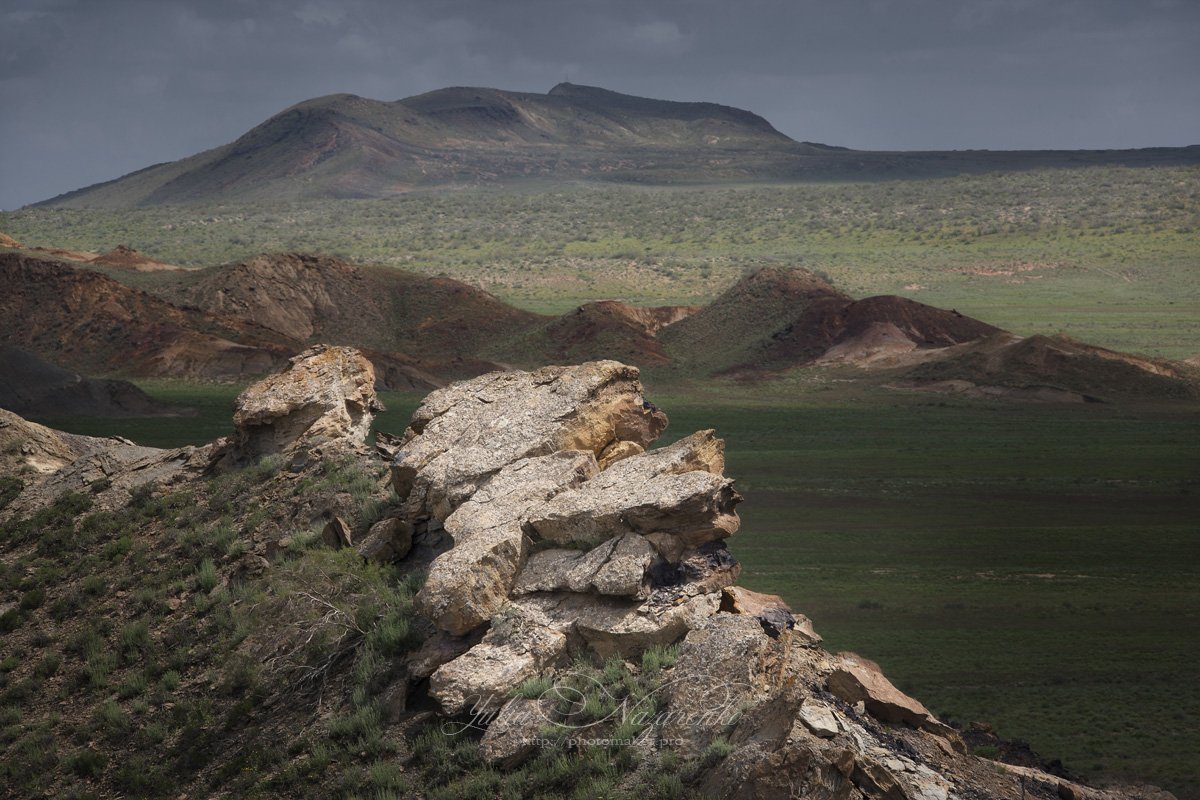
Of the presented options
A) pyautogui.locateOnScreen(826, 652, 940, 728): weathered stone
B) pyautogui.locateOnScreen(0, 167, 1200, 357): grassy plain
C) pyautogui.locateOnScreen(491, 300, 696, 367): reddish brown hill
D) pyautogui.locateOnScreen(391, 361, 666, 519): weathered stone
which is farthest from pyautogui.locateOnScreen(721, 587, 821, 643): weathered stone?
pyautogui.locateOnScreen(0, 167, 1200, 357): grassy plain

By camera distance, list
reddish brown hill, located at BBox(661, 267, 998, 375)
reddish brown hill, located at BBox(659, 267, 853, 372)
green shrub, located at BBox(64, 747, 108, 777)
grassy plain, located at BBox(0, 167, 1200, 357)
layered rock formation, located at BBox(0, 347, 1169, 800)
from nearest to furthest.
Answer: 1. layered rock formation, located at BBox(0, 347, 1169, 800)
2. green shrub, located at BBox(64, 747, 108, 777)
3. reddish brown hill, located at BBox(661, 267, 998, 375)
4. reddish brown hill, located at BBox(659, 267, 853, 372)
5. grassy plain, located at BBox(0, 167, 1200, 357)

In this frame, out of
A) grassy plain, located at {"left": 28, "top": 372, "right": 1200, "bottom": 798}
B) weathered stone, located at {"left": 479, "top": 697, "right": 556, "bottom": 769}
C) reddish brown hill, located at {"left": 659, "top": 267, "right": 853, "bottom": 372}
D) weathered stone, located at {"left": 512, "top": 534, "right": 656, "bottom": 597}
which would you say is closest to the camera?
weathered stone, located at {"left": 479, "top": 697, "right": 556, "bottom": 769}

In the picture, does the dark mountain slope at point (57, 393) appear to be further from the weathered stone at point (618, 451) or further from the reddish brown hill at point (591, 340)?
the weathered stone at point (618, 451)

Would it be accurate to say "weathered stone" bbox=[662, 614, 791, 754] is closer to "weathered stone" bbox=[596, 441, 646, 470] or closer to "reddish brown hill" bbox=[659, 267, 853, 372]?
"weathered stone" bbox=[596, 441, 646, 470]

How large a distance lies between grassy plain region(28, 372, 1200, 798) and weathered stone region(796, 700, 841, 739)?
964 centimetres

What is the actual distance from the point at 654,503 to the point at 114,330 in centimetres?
7180

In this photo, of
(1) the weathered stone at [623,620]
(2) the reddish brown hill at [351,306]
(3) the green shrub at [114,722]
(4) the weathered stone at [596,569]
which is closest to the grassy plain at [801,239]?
(2) the reddish brown hill at [351,306]

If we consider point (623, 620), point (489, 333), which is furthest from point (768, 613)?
point (489, 333)

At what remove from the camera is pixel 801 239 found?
453ft

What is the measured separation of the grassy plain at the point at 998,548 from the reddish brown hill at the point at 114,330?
22.8 feet

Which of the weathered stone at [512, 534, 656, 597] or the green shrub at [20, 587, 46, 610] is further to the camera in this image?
the green shrub at [20, 587, 46, 610]

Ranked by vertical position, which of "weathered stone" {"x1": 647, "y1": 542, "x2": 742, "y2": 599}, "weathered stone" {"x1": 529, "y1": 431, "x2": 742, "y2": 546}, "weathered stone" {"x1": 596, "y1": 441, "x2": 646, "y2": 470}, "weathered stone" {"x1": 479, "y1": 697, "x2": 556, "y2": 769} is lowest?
"weathered stone" {"x1": 479, "y1": 697, "x2": 556, "y2": 769}

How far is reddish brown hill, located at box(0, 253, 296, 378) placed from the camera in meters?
76.1

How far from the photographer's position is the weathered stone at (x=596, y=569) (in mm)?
15758
